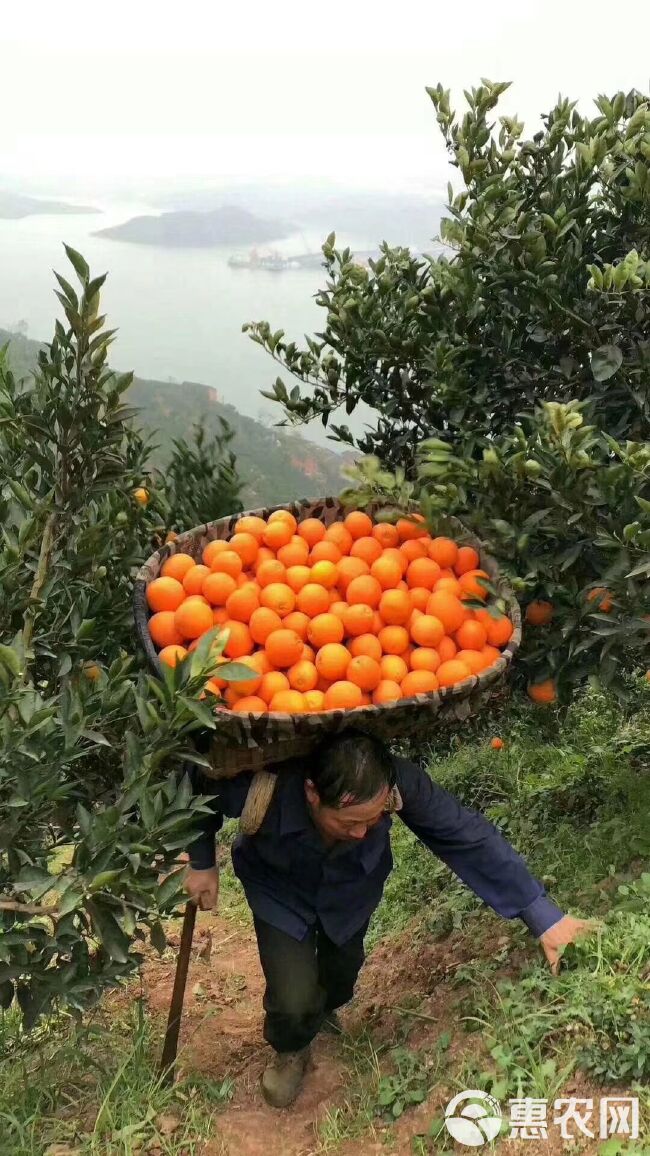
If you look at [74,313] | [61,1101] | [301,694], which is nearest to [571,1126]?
[301,694]

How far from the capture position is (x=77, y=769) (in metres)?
2.64

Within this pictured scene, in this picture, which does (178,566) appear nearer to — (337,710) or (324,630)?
(324,630)

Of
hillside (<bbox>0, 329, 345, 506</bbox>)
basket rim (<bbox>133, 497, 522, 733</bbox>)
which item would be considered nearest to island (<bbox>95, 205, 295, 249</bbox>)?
hillside (<bbox>0, 329, 345, 506</bbox>)

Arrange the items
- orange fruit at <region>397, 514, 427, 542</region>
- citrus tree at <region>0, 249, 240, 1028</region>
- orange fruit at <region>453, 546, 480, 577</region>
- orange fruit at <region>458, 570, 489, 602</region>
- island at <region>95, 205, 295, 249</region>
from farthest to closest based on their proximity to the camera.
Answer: island at <region>95, 205, 295, 249</region>, orange fruit at <region>397, 514, 427, 542</region>, orange fruit at <region>453, 546, 480, 577</region>, orange fruit at <region>458, 570, 489, 602</region>, citrus tree at <region>0, 249, 240, 1028</region>

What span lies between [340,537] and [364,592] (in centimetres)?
28

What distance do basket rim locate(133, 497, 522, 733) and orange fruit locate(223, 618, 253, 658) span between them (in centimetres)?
19

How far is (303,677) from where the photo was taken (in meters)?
2.31

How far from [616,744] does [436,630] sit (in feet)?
6.71

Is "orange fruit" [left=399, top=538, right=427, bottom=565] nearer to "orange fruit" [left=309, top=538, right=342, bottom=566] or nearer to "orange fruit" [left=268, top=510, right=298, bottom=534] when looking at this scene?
"orange fruit" [left=309, top=538, right=342, bottom=566]

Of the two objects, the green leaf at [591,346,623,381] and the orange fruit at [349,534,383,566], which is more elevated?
the green leaf at [591,346,623,381]

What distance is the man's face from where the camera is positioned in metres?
2.30

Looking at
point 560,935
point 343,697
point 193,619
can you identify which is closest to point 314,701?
point 343,697

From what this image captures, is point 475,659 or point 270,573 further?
point 270,573

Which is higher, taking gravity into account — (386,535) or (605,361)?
(605,361)
